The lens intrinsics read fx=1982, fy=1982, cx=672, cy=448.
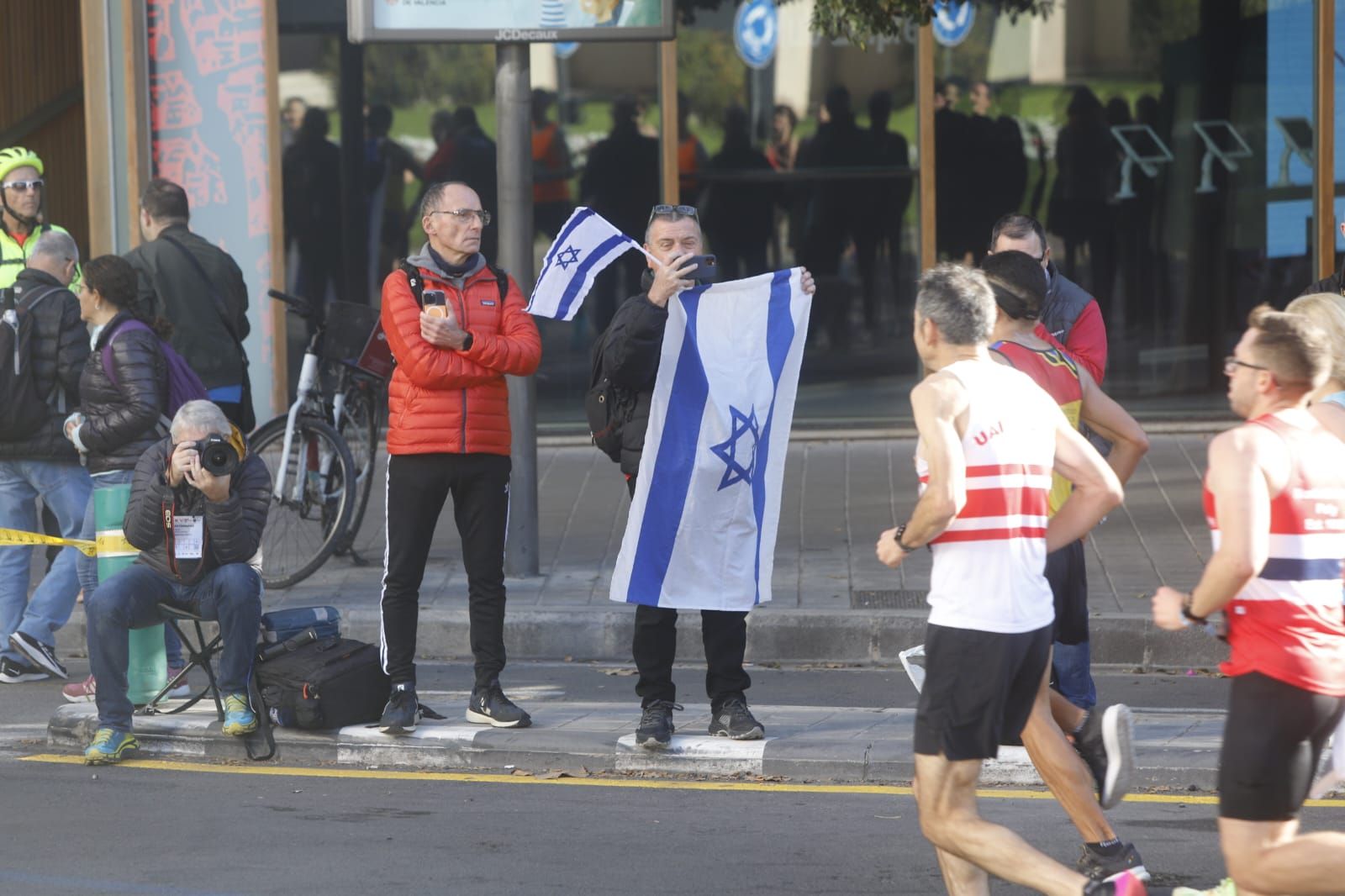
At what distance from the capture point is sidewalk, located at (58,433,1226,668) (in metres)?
8.80

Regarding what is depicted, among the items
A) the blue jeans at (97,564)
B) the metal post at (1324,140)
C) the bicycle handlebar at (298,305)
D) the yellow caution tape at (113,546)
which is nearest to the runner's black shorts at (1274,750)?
the yellow caution tape at (113,546)

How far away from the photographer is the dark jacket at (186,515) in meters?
7.15

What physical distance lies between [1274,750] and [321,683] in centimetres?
369

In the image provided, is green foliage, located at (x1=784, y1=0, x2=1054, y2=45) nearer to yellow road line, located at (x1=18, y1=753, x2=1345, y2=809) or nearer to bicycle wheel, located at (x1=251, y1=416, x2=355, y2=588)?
bicycle wheel, located at (x1=251, y1=416, x2=355, y2=588)

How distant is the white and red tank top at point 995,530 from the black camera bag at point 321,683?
2.96 m

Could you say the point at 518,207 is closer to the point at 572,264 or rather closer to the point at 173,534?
the point at 572,264

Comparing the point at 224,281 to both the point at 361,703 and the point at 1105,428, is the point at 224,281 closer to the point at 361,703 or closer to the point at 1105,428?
the point at 361,703

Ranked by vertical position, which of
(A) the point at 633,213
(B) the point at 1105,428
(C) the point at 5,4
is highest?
(C) the point at 5,4

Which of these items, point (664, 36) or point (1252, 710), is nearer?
point (1252, 710)

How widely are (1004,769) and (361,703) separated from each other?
92.0 inches

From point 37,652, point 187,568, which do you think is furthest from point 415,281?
point 37,652

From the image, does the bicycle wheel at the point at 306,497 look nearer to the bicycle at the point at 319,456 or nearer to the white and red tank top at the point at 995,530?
the bicycle at the point at 319,456

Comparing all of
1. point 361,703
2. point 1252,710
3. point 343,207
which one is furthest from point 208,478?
point 343,207

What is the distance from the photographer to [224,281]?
32.1 feet
